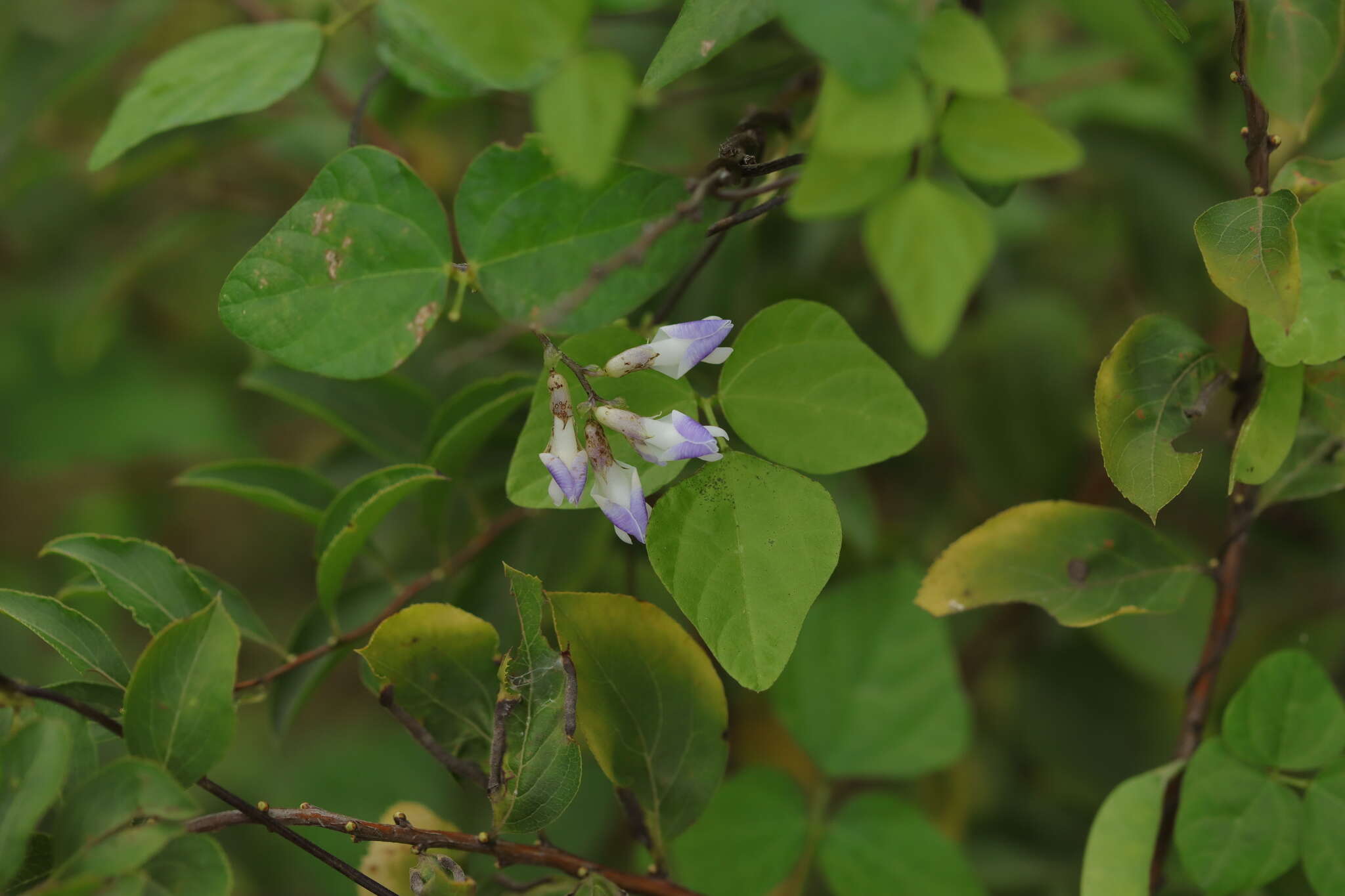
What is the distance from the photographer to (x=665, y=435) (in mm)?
544

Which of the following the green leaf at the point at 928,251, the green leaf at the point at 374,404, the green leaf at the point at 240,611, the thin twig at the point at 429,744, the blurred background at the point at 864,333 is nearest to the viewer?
the green leaf at the point at 928,251

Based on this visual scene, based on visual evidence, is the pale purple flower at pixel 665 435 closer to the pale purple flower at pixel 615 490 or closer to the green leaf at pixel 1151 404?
the pale purple flower at pixel 615 490

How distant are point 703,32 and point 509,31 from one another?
7.2 inches

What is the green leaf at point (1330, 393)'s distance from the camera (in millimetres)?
592

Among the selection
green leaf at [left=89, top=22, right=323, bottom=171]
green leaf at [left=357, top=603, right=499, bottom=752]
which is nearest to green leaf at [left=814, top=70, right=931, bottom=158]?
green leaf at [left=357, top=603, right=499, bottom=752]

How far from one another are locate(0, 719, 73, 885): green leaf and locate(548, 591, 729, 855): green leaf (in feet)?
0.87

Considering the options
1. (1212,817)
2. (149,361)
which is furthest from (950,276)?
(149,361)

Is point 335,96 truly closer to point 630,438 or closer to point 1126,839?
point 630,438

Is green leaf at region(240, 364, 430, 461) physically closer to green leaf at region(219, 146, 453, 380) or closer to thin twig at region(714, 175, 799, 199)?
green leaf at region(219, 146, 453, 380)

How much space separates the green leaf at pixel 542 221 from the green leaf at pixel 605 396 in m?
0.04

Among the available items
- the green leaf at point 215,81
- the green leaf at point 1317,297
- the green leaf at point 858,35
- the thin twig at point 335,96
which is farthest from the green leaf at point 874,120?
the thin twig at point 335,96

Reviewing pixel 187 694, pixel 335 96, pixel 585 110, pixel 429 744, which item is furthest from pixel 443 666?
pixel 335 96

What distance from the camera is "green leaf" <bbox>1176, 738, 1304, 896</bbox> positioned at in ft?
2.07

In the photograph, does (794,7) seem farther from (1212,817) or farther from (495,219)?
(1212,817)
